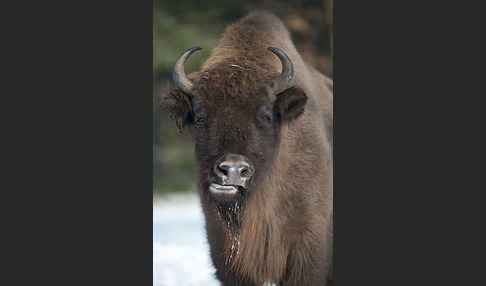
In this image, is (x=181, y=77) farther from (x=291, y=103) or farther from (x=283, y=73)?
(x=291, y=103)

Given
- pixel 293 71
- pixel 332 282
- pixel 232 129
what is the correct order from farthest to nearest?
1. pixel 332 282
2. pixel 293 71
3. pixel 232 129

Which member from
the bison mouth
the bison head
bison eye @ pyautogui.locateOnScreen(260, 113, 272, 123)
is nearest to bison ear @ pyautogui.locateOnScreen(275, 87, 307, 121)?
the bison head

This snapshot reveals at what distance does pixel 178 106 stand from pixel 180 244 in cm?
177

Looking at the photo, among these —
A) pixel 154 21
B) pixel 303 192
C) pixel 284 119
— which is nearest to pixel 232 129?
pixel 284 119

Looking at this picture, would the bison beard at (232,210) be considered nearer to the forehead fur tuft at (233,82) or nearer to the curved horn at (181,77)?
the forehead fur tuft at (233,82)

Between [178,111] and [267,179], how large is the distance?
123 cm

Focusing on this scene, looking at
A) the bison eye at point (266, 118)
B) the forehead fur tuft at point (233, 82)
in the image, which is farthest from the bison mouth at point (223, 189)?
the forehead fur tuft at point (233, 82)

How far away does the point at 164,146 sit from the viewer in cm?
931

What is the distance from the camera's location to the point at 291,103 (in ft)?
27.1

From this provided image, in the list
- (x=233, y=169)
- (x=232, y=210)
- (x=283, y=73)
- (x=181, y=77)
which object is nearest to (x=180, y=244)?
(x=232, y=210)

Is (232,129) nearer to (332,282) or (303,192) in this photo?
(303,192)

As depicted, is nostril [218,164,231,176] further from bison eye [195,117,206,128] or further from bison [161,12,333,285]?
bison eye [195,117,206,128]

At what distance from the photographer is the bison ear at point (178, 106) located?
326 inches

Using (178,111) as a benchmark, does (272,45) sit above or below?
above
